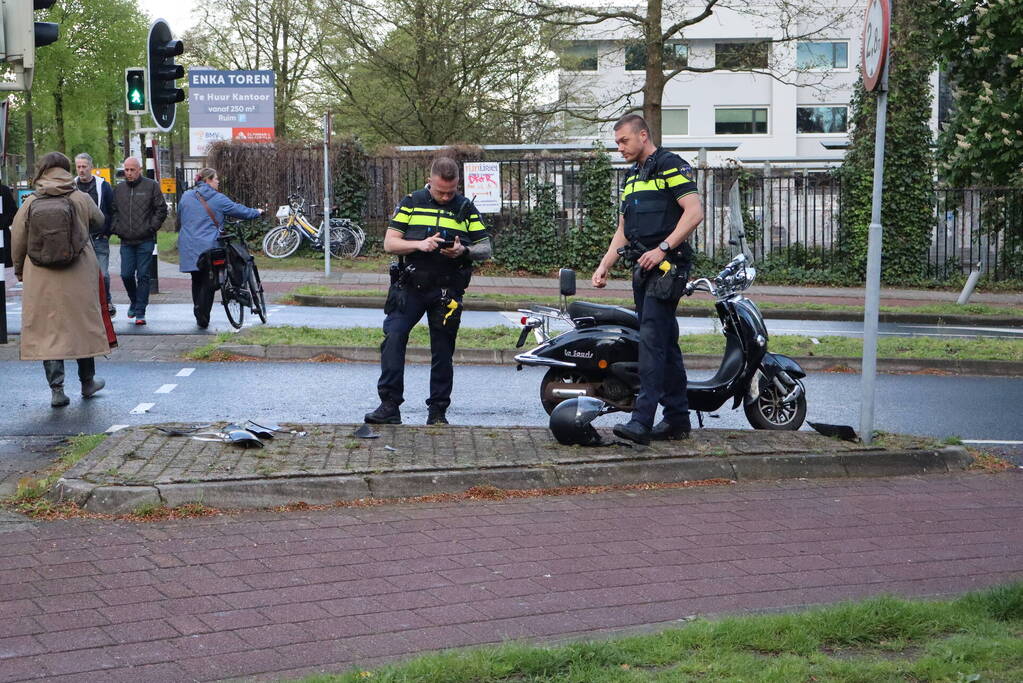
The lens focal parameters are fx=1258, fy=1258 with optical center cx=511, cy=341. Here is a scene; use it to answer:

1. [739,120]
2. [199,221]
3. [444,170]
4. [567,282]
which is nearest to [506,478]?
[567,282]

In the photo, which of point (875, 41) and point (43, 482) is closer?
point (43, 482)

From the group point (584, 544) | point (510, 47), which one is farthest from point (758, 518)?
point (510, 47)

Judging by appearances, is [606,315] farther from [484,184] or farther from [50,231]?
[484,184]

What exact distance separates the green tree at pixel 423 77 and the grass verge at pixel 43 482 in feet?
90.6

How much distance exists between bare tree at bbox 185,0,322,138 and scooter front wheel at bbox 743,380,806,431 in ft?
118

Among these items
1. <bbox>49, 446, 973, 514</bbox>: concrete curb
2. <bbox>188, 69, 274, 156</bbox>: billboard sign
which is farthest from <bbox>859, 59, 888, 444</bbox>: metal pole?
<bbox>188, 69, 274, 156</bbox>: billboard sign

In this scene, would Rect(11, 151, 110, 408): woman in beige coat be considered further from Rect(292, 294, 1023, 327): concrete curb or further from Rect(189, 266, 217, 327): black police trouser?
Rect(292, 294, 1023, 327): concrete curb

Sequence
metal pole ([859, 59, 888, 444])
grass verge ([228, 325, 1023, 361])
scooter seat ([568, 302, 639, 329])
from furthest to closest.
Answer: grass verge ([228, 325, 1023, 361]), scooter seat ([568, 302, 639, 329]), metal pole ([859, 59, 888, 444])

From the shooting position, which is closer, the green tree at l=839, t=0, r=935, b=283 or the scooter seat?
the scooter seat

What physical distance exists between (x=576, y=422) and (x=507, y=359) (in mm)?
5255

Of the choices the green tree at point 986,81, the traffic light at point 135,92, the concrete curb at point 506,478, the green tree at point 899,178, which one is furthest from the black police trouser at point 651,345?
the green tree at point 899,178

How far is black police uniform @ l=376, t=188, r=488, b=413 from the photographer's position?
26.3 feet

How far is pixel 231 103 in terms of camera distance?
33.5m

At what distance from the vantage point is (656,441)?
7641 mm
